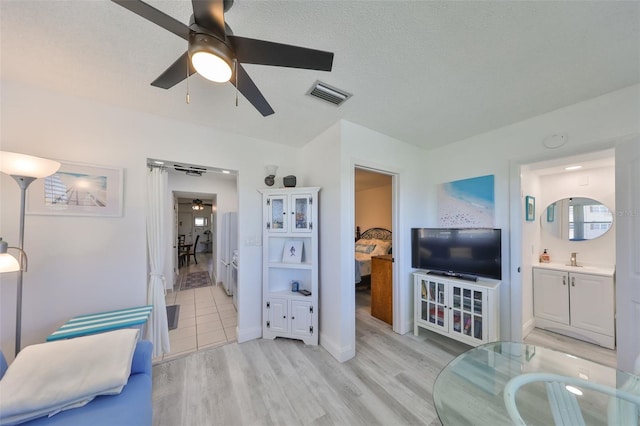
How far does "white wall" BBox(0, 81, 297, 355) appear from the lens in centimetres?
173

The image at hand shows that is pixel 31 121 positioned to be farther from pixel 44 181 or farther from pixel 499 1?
pixel 499 1

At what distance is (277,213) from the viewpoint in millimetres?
2756

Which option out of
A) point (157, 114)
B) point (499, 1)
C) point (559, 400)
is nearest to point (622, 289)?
point (559, 400)

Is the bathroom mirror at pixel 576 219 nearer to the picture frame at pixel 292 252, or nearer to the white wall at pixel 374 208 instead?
the white wall at pixel 374 208

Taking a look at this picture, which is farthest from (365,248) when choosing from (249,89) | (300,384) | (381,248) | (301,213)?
(249,89)

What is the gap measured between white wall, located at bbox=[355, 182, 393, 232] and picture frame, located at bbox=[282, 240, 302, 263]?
2948 mm

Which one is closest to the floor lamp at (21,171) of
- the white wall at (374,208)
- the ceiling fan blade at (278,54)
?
the ceiling fan blade at (278,54)

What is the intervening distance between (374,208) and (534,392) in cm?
443

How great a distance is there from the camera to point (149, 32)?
1290 mm

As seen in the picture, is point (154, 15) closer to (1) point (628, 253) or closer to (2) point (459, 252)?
(2) point (459, 252)

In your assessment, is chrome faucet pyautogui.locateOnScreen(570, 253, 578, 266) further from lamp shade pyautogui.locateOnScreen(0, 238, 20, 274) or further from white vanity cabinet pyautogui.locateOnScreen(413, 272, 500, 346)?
lamp shade pyautogui.locateOnScreen(0, 238, 20, 274)

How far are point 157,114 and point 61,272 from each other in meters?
1.67

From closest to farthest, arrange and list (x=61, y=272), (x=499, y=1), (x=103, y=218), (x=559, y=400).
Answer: (x=499, y=1) < (x=559, y=400) < (x=61, y=272) < (x=103, y=218)

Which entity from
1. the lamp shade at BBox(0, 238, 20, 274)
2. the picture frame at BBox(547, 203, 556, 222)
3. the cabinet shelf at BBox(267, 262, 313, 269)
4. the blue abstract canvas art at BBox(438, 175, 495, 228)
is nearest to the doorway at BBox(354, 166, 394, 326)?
the blue abstract canvas art at BBox(438, 175, 495, 228)
